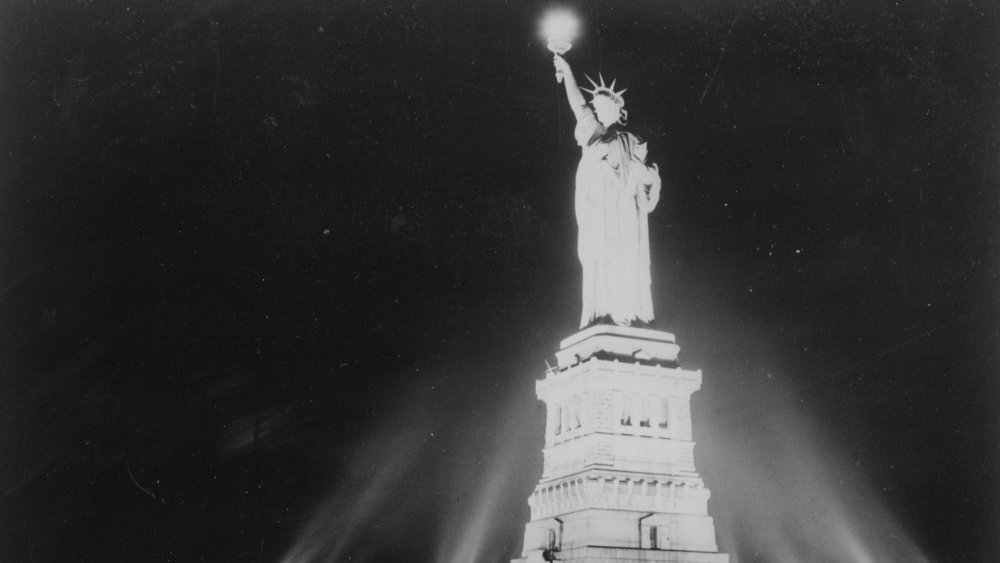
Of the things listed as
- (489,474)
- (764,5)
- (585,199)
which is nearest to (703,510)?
(585,199)

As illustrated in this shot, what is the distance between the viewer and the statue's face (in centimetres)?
2848

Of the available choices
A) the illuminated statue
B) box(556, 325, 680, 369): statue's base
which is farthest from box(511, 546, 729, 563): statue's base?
the illuminated statue

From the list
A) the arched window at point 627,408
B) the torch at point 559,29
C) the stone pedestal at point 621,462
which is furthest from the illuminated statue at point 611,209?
the arched window at point 627,408

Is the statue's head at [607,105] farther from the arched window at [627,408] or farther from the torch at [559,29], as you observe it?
the arched window at [627,408]

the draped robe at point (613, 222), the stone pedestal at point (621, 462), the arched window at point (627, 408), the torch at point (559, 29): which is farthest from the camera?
the torch at point (559, 29)

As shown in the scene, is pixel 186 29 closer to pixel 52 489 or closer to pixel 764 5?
pixel 52 489

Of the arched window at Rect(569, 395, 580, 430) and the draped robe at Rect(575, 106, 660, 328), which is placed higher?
the draped robe at Rect(575, 106, 660, 328)

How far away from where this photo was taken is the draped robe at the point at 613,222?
2708 centimetres

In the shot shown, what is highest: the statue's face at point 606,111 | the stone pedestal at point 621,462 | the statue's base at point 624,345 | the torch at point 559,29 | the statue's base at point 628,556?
the torch at point 559,29

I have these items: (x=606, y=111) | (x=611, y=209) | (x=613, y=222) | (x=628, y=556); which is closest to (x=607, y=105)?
(x=606, y=111)

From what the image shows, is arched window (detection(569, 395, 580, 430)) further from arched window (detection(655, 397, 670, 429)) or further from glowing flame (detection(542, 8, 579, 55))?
glowing flame (detection(542, 8, 579, 55))

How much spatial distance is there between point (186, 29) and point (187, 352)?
10.1 metres

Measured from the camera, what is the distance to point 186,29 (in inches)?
1164

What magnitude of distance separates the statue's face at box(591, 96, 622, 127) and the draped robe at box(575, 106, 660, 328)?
18 cm
